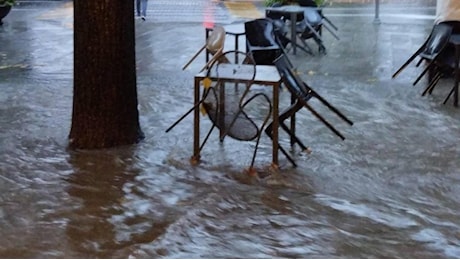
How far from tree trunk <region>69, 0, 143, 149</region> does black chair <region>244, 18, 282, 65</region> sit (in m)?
1.89

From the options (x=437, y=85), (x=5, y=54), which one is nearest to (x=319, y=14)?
(x=437, y=85)

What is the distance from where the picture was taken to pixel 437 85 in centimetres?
774

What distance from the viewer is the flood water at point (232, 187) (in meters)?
3.92

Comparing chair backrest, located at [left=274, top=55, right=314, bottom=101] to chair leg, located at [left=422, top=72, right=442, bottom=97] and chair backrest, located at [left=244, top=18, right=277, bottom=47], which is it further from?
chair leg, located at [left=422, top=72, right=442, bottom=97]

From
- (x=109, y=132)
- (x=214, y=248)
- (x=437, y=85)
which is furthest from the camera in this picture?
(x=437, y=85)

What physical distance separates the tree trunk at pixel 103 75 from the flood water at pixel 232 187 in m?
0.16

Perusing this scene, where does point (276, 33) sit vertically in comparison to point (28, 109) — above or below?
above

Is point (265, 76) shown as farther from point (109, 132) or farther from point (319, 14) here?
point (319, 14)

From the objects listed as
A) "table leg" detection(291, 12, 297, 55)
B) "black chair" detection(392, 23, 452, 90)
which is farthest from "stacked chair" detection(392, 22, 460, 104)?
"table leg" detection(291, 12, 297, 55)

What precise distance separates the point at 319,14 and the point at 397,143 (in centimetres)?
488

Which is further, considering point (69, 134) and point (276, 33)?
point (276, 33)

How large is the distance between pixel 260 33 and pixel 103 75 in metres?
2.57

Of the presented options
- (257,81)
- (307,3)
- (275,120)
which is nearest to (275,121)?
(275,120)

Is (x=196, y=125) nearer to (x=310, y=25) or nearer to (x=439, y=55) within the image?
(x=439, y=55)
